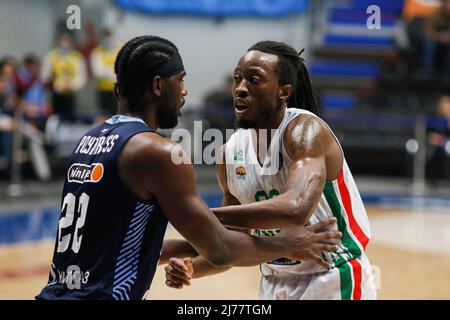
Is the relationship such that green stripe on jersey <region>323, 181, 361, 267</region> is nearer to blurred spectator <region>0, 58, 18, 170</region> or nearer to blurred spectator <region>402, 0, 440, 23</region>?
blurred spectator <region>0, 58, 18, 170</region>

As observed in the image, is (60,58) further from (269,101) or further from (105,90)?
(269,101)

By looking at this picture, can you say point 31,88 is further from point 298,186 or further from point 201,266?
point 298,186

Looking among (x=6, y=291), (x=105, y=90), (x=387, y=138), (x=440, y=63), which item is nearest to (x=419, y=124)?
(x=387, y=138)

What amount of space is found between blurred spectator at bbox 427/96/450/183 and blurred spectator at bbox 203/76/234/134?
11.4ft

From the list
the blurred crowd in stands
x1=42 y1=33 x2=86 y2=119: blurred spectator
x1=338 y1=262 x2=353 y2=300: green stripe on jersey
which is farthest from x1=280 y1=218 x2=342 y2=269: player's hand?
x1=42 y1=33 x2=86 y2=119: blurred spectator

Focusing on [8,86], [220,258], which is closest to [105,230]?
[220,258]

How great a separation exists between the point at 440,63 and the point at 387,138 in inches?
97.0

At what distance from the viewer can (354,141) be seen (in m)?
14.9

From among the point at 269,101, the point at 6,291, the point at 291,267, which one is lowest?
the point at 6,291

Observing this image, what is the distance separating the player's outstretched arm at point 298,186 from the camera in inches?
130

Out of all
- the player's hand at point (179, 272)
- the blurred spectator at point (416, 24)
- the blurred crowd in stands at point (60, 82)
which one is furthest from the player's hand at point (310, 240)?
the blurred spectator at point (416, 24)

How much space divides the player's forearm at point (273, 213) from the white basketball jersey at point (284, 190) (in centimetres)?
35

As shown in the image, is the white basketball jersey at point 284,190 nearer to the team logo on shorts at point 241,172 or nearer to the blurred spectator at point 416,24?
the team logo on shorts at point 241,172

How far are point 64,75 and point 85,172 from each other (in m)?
11.1
